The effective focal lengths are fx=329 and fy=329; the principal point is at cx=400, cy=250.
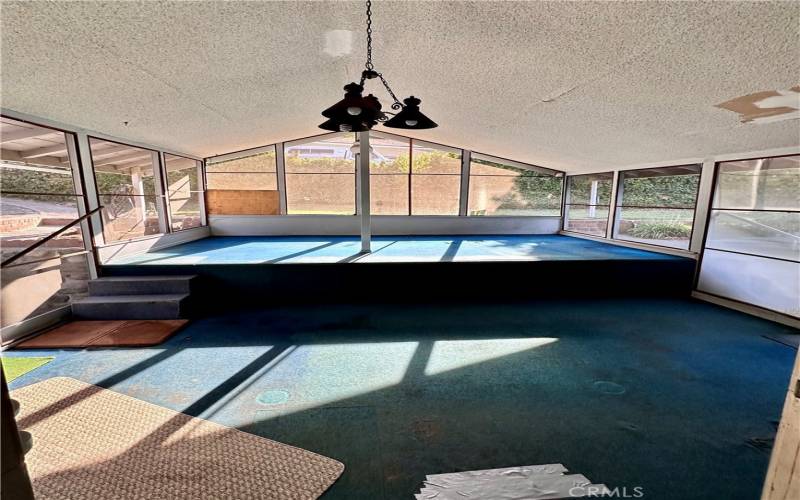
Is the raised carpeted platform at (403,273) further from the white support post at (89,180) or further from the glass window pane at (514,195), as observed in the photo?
the glass window pane at (514,195)

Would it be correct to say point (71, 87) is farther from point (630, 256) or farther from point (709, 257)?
point (709, 257)

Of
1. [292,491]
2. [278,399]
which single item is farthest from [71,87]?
[292,491]

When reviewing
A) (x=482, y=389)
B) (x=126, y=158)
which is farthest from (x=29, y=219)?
(x=482, y=389)

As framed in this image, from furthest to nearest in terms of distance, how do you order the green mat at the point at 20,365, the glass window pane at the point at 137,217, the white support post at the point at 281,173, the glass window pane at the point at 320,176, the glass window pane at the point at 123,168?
the glass window pane at the point at 320,176 → the white support post at the point at 281,173 → the glass window pane at the point at 137,217 → the glass window pane at the point at 123,168 → the green mat at the point at 20,365

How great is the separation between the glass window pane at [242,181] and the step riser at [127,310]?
157 inches

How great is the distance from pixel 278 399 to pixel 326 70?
329cm

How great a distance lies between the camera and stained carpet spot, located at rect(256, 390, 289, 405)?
2344mm

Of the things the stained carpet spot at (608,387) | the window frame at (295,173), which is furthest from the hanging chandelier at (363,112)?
the window frame at (295,173)

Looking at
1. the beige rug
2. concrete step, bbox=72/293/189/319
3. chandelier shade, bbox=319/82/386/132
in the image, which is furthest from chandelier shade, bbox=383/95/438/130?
concrete step, bbox=72/293/189/319

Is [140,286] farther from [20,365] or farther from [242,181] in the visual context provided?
[242,181]

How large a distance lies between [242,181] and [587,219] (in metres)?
7.85

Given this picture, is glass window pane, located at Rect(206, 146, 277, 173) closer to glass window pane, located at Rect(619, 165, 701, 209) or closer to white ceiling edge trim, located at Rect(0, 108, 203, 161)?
white ceiling edge trim, located at Rect(0, 108, 203, 161)

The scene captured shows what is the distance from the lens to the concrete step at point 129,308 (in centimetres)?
381

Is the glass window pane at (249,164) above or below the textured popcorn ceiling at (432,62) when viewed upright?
below
